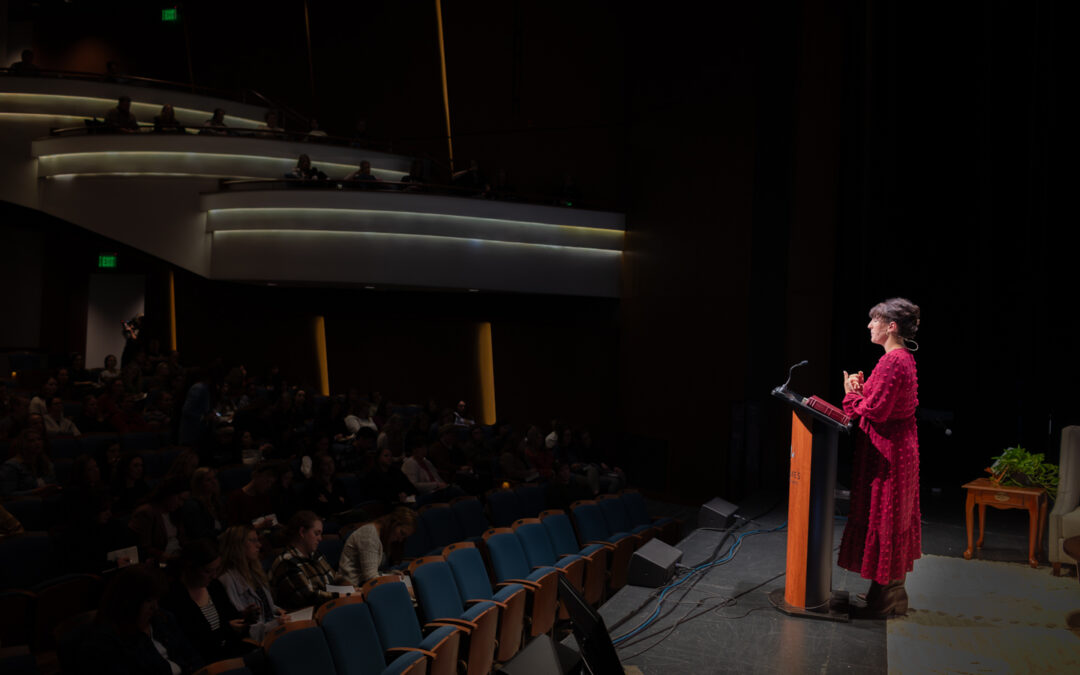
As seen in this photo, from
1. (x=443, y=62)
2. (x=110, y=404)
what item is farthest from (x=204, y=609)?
(x=443, y=62)

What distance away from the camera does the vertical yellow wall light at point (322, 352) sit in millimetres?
12031

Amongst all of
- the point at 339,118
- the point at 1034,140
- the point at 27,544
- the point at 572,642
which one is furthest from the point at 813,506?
the point at 339,118

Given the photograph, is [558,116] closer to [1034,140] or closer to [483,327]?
[483,327]

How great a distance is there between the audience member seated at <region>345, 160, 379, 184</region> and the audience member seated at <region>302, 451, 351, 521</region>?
484cm

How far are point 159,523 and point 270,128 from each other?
7.55m

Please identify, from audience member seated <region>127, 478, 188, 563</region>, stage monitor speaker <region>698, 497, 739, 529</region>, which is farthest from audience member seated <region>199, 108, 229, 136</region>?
stage monitor speaker <region>698, 497, 739, 529</region>

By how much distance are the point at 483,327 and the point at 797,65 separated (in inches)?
211

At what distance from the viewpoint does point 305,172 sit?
930 cm

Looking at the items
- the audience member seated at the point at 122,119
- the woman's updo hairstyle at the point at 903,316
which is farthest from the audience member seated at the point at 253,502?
the audience member seated at the point at 122,119

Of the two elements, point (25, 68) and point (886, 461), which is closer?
point (886, 461)

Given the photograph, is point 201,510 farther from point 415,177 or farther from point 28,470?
point 415,177

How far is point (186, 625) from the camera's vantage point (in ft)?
9.59

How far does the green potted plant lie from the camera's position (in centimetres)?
417

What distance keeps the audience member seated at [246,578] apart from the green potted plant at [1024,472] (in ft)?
12.2
